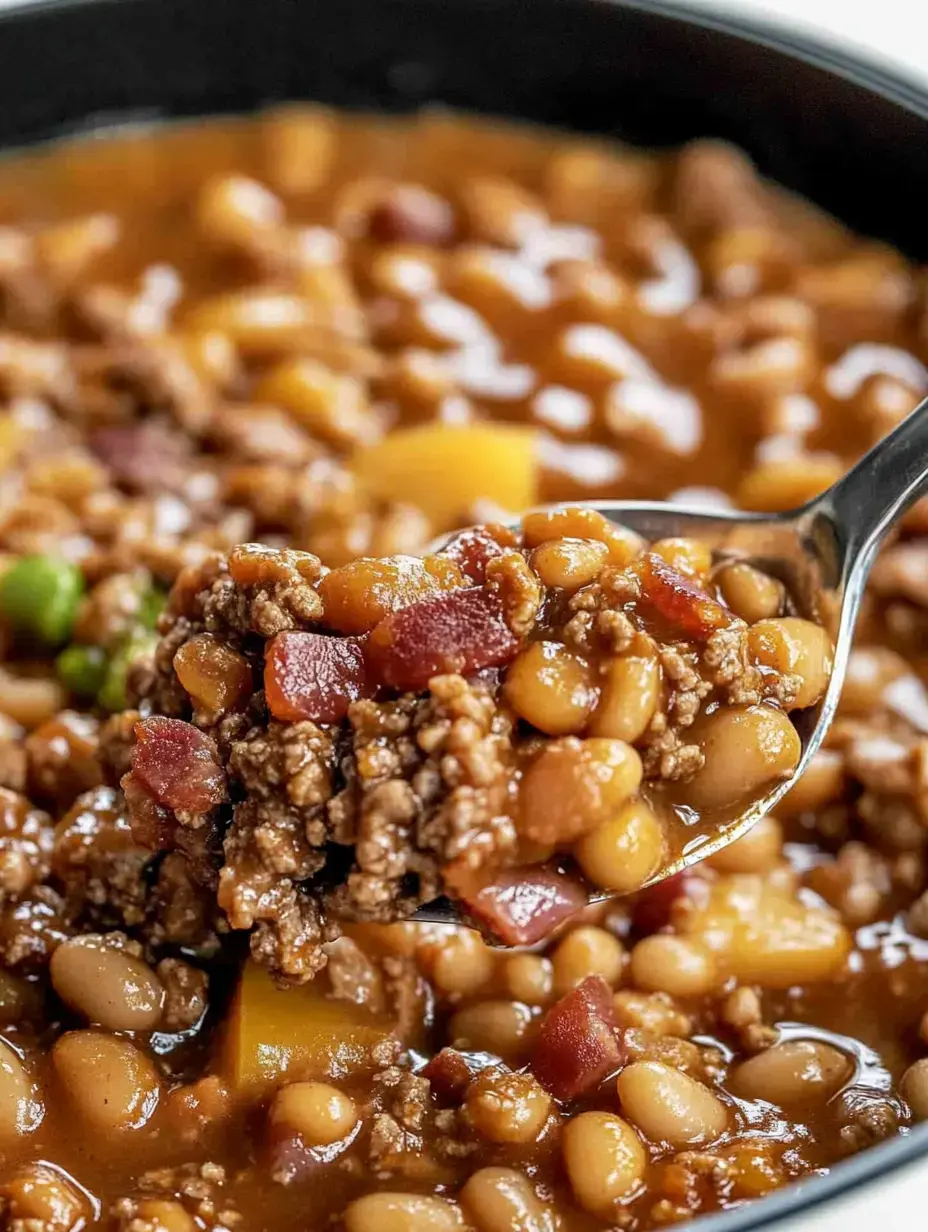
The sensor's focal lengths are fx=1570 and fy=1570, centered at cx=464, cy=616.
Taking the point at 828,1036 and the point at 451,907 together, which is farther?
the point at 828,1036

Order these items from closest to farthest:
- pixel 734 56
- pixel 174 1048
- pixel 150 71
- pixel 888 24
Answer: pixel 174 1048, pixel 734 56, pixel 150 71, pixel 888 24

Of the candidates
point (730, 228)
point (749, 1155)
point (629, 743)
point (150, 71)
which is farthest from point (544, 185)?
point (749, 1155)

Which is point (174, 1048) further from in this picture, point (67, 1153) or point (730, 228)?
point (730, 228)

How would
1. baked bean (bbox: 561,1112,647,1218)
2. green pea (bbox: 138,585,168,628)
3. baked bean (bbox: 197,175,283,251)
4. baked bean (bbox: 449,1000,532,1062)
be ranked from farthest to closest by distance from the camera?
baked bean (bbox: 197,175,283,251), green pea (bbox: 138,585,168,628), baked bean (bbox: 449,1000,532,1062), baked bean (bbox: 561,1112,647,1218)

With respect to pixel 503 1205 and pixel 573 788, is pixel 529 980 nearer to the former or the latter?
pixel 503 1205

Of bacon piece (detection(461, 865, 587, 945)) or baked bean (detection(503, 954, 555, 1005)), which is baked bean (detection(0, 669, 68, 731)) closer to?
baked bean (detection(503, 954, 555, 1005))

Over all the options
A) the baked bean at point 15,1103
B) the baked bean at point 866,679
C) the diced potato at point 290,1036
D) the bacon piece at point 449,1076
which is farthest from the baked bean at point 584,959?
the baked bean at point 15,1103

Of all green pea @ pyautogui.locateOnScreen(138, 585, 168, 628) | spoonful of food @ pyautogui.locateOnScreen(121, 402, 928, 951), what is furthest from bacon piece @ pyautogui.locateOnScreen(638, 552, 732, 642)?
green pea @ pyautogui.locateOnScreen(138, 585, 168, 628)
